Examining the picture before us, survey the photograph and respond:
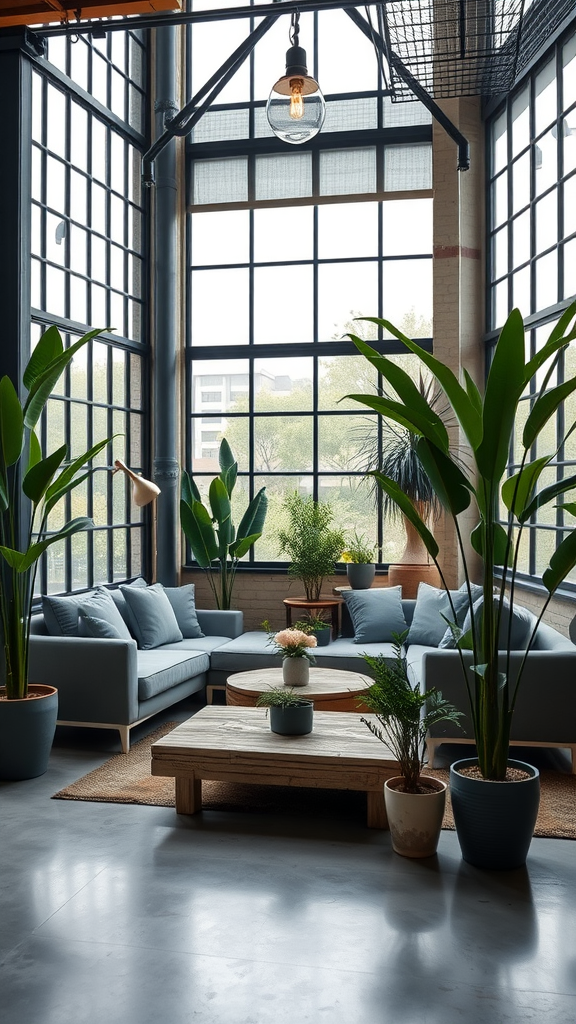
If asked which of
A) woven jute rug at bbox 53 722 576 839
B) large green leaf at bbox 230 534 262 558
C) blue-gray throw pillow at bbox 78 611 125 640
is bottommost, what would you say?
woven jute rug at bbox 53 722 576 839

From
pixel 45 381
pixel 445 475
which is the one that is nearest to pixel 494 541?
pixel 445 475

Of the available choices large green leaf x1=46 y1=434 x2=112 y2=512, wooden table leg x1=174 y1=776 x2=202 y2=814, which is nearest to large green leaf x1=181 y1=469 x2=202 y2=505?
large green leaf x1=46 y1=434 x2=112 y2=512

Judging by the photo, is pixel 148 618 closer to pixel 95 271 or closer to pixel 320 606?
pixel 320 606

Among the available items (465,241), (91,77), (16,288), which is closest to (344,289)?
(465,241)

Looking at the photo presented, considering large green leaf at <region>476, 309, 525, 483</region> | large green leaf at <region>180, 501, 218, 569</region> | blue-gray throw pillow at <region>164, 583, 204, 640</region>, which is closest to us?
large green leaf at <region>476, 309, 525, 483</region>

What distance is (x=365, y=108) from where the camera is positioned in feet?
25.3

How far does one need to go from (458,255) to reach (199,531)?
318 cm

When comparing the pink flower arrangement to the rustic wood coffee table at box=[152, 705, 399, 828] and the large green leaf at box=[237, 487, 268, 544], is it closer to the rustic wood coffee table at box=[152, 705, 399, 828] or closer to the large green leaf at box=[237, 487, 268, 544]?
the rustic wood coffee table at box=[152, 705, 399, 828]

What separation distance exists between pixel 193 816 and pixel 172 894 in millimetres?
834

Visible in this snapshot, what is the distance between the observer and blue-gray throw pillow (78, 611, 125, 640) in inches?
209

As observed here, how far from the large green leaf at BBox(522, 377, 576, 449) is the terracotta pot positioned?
1.47 metres

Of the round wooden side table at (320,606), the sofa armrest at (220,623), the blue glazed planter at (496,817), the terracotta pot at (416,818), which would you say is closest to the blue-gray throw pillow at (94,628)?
the sofa armrest at (220,623)

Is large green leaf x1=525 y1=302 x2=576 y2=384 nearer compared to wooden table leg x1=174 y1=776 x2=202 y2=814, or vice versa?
large green leaf x1=525 y1=302 x2=576 y2=384

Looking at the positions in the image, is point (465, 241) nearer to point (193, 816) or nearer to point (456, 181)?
point (456, 181)
